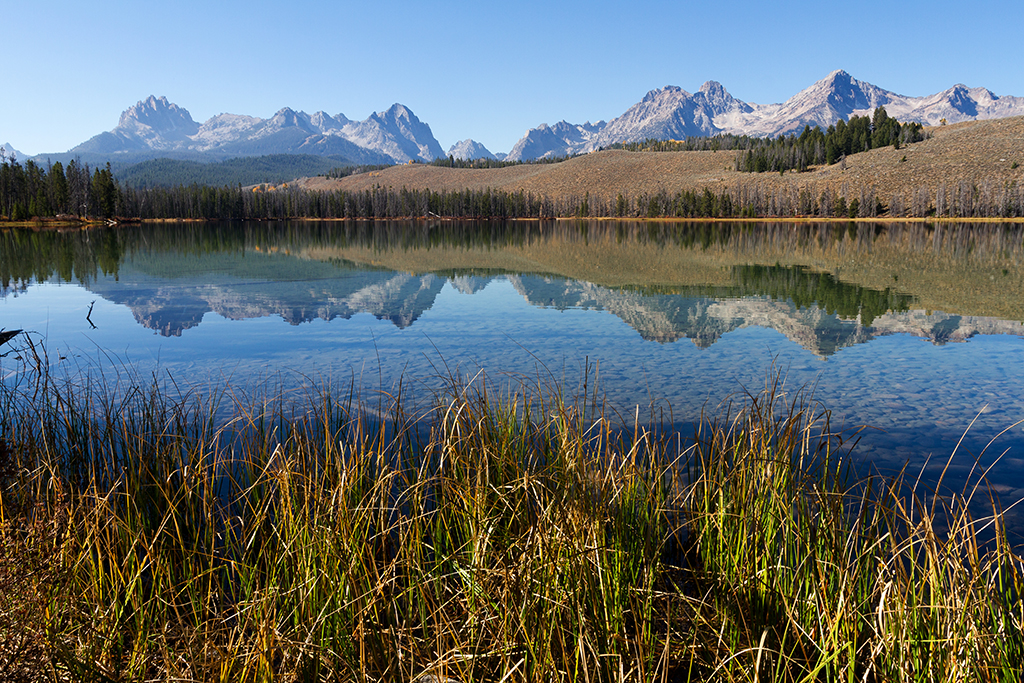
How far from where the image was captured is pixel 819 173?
368 feet

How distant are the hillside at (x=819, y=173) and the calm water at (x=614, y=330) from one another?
84.6 metres

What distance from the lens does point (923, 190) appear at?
85312mm

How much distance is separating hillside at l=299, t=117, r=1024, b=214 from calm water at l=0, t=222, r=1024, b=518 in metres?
84.6

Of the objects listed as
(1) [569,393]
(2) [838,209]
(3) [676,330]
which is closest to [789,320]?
(3) [676,330]

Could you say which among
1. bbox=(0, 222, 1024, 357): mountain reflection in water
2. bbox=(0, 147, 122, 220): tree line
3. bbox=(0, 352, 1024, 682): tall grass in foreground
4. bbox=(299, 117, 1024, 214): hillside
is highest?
bbox=(299, 117, 1024, 214): hillside

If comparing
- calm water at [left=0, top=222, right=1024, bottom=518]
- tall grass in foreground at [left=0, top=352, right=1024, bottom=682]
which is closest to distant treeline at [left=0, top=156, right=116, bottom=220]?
calm water at [left=0, top=222, right=1024, bottom=518]

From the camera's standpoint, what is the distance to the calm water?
24.7 ft

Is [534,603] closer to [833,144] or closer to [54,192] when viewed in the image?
[54,192]

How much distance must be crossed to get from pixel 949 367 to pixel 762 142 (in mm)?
163533

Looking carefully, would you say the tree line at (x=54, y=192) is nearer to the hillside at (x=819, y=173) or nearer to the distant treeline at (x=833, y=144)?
the hillside at (x=819, y=173)

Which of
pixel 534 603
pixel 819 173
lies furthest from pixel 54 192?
pixel 819 173

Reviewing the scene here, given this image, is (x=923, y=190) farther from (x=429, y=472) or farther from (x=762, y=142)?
(x=429, y=472)

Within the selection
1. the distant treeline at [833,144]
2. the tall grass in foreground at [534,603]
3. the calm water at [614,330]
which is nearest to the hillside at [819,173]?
the distant treeline at [833,144]

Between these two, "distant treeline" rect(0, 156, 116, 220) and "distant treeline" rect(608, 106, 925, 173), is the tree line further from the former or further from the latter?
"distant treeline" rect(608, 106, 925, 173)
